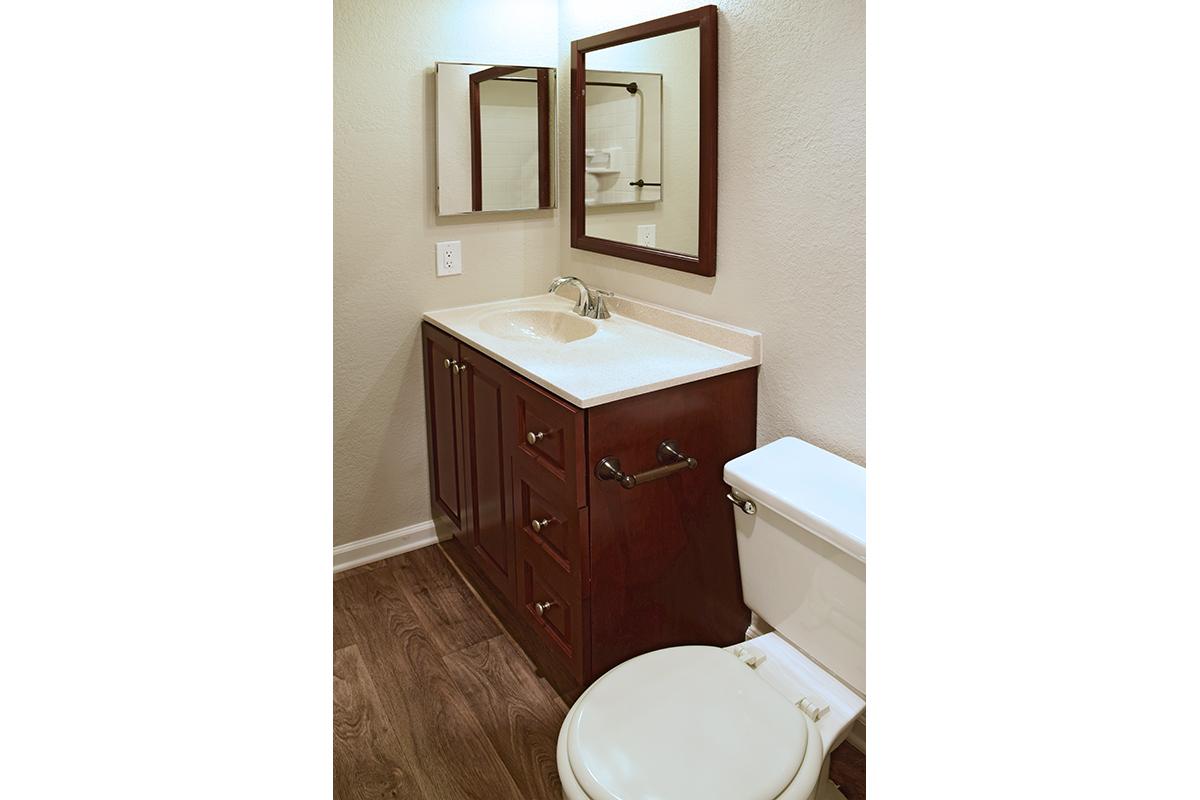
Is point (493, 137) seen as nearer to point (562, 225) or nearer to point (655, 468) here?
point (562, 225)

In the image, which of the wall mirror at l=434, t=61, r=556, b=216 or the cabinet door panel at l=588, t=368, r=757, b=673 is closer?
the cabinet door panel at l=588, t=368, r=757, b=673

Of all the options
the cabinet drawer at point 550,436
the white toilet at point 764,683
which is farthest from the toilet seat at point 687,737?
the cabinet drawer at point 550,436

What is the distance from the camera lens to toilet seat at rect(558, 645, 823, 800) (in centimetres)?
132

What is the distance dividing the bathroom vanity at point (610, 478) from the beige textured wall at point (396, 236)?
1.00 ft

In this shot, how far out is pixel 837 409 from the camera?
1.84 m

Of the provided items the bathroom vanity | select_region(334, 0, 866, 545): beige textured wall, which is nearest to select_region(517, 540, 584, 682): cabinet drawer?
the bathroom vanity

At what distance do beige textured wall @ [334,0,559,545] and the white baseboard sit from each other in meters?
0.03

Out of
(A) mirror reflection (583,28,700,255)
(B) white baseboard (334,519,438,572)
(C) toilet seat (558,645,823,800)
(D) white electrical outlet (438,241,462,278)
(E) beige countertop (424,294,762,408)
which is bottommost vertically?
(B) white baseboard (334,519,438,572)

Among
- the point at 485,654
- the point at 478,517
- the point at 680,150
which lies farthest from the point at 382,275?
the point at 485,654

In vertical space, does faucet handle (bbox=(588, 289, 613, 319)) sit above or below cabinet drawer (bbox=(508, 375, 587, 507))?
above

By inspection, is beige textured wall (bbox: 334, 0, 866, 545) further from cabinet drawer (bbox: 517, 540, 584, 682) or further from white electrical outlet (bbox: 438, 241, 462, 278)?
cabinet drawer (bbox: 517, 540, 584, 682)
